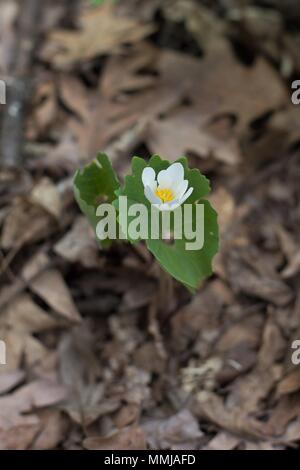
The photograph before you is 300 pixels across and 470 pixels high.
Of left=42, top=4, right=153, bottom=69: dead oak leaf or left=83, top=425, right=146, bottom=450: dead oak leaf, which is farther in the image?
left=42, top=4, right=153, bottom=69: dead oak leaf

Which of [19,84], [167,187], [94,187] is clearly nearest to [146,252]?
[94,187]

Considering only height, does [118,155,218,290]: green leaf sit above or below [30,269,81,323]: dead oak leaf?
above

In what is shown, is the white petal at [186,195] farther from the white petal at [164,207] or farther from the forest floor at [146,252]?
the forest floor at [146,252]

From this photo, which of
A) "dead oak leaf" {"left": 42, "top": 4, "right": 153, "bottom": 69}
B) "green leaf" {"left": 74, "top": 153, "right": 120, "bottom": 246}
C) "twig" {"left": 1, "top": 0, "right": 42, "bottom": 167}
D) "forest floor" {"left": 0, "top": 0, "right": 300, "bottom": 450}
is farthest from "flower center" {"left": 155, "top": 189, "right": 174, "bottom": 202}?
"dead oak leaf" {"left": 42, "top": 4, "right": 153, "bottom": 69}

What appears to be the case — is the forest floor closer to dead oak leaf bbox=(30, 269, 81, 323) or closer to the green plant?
dead oak leaf bbox=(30, 269, 81, 323)

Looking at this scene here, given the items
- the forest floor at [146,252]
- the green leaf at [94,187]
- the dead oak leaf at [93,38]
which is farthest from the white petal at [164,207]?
the dead oak leaf at [93,38]

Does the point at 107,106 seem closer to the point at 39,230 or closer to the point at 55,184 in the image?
the point at 55,184

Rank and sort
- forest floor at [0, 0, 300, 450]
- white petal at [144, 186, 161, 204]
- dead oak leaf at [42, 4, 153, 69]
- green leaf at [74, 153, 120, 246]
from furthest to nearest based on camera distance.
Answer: dead oak leaf at [42, 4, 153, 69]
forest floor at [0, 0, 300, 450]
green leaf at [74, 153, 120, 246]
white petal at [144, 186, 161, 204]
